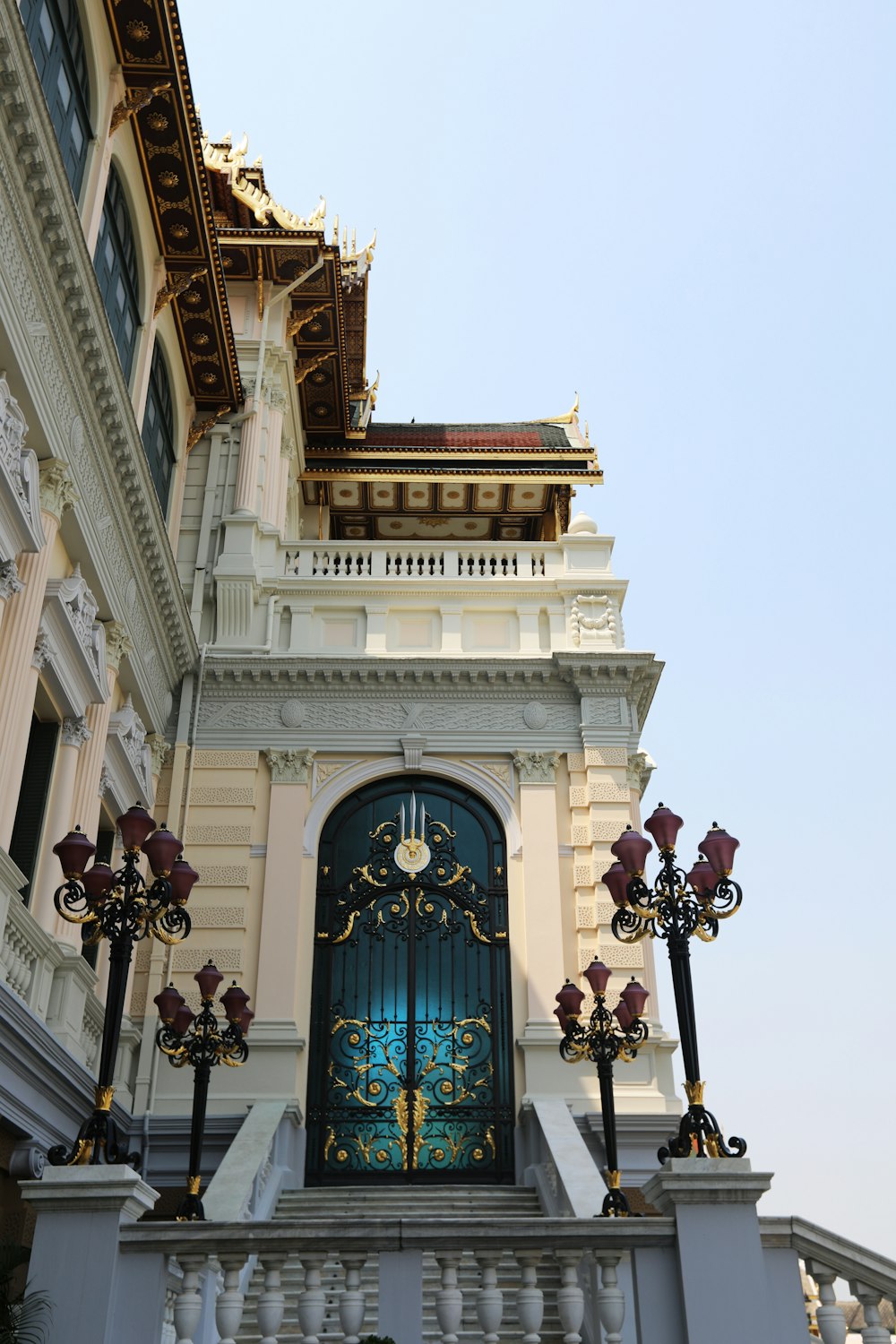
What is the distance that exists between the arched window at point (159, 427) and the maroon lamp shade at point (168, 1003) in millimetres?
6766

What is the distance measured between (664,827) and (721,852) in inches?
18.8

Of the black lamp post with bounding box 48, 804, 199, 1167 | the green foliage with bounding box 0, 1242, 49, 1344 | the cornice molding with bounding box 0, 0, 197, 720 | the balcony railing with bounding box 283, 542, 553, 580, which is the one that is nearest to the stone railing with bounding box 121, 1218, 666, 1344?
the green foliage with bounding box 0, 1242, 49, 1344

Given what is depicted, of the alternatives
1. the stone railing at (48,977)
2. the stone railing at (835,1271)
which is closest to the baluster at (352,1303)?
the stone railing at (835,1271)

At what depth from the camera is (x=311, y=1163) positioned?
14.9 metres

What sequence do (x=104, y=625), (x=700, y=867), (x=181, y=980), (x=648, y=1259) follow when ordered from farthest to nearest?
(x=181, y=980)
(x=104, y=625)
(x=700, y=867)
(x=648, y=1259)

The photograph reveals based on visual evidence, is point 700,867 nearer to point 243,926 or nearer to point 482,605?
point 243,926

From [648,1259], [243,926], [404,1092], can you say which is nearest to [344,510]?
[243,926]

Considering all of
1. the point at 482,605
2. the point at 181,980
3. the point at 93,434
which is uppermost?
the point at 482,605

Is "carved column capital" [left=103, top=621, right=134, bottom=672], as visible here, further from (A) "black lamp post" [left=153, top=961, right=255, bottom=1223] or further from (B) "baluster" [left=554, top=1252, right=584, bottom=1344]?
(B) "baluster" [left=554, top=1252, right=584, bottom=1344]

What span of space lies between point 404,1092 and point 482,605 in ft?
20.7

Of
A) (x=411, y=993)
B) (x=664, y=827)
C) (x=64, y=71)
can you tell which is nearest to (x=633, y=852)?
(x=664, y=827)

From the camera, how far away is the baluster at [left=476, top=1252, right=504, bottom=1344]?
23.2 feet

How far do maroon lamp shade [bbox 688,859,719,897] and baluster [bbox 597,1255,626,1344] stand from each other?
2750mm

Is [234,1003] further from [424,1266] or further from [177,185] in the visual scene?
[177,185]
